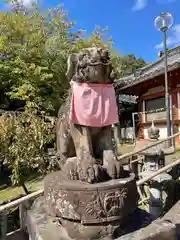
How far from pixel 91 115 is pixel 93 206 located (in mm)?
641

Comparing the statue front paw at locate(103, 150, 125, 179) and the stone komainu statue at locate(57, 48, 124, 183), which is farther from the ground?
the stone komainu statue at locate(57, 48, 124, 183)

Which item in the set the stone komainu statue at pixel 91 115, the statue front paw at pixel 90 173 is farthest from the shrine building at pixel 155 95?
the statue front paw at pixel 90 173

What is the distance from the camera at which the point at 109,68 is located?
168 cm

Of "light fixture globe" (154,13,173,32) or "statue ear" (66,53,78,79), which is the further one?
"light fixture globe" (154,13,173,32)

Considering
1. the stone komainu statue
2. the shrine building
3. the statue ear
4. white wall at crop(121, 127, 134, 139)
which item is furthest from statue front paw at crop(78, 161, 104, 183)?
white wall at crop(121, 127, 134, 139)

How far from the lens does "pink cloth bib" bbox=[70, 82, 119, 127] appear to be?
1637mm

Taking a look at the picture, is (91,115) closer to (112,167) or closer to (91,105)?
(91,105)

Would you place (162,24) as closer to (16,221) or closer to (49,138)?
→ (49,138)

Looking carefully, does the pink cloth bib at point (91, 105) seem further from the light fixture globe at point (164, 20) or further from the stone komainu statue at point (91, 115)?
the light fixture globe at point (164, 20)

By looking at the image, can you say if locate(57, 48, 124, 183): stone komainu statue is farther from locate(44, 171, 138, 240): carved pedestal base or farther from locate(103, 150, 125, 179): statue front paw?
locate(44, 171, 138, 240): carved pedestal base

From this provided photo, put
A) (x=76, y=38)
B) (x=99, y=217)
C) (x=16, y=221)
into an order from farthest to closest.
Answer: (x=76, y=38) → (x=16, y=221) → (x=99, y=217)

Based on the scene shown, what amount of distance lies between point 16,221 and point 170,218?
2689 millimetres

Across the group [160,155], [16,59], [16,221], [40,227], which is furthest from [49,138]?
[16,59]

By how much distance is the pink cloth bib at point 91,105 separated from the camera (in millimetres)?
1637
